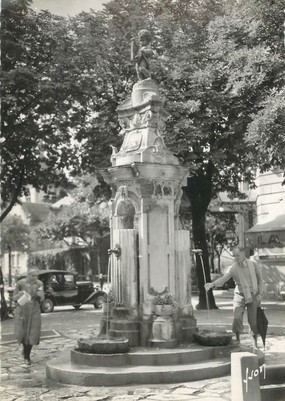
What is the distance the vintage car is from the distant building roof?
1077 inches

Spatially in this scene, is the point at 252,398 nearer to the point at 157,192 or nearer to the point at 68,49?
the point at 157,192

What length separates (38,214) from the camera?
54.6m

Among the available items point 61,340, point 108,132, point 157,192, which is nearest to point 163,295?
point 157,192

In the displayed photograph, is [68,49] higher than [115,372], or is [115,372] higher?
[68,49]

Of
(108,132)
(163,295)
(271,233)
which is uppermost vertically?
(108,132)

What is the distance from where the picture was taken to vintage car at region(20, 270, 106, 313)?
23672 millimetres

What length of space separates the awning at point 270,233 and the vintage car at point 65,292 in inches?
271

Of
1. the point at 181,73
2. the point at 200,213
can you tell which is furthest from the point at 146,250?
the point at 200,213

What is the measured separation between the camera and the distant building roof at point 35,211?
5284cm

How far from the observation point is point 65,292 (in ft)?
79.7

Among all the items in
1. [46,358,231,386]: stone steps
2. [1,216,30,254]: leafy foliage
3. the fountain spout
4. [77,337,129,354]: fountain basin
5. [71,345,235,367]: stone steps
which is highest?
[1,216,30,254]: leafy foliage

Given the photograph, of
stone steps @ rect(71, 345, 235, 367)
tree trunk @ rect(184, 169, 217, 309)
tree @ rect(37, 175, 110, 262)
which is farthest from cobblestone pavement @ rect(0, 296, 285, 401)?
tree @ rect(37, 175, 110, 262)

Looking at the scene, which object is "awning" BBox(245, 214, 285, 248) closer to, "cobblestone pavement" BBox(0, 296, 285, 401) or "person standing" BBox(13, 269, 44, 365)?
"cobblestone pavement" BBox(0, 296, 285, 401)

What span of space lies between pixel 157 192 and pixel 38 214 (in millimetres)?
45153
